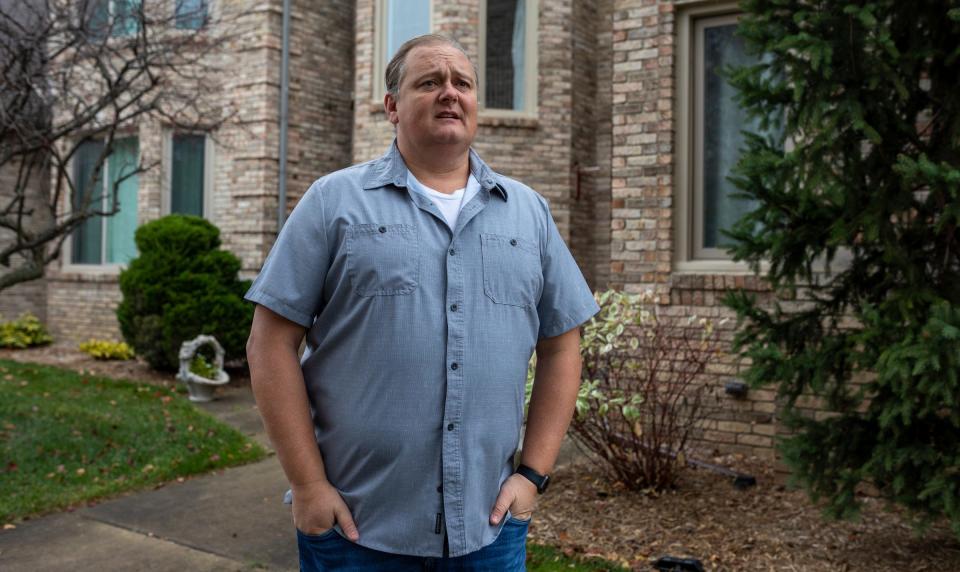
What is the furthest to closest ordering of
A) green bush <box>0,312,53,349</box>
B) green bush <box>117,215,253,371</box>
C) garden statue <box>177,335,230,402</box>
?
green bush <box>0,312,53,349</box>
green bush <box>117,215,253,371</box>
garden statue <box>177,335,230,402</box>

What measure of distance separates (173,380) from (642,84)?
648 cm

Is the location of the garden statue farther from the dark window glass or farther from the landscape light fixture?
the landscape light fixture

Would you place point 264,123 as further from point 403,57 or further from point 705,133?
point 403,57

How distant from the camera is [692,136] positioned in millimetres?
7070

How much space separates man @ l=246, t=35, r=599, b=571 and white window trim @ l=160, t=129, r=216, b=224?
416 inches

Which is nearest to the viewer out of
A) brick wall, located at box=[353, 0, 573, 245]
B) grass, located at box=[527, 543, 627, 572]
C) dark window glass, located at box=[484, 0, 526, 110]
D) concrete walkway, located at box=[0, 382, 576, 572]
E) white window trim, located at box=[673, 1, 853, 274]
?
grass, located at box=[527, 543, 627, 572]

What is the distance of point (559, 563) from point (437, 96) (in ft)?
9.77

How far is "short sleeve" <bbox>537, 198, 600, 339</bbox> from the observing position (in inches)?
84.3

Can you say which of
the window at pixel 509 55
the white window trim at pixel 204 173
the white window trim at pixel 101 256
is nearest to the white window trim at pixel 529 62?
the window at pixel 509 55

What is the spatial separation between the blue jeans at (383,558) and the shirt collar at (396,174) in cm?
81

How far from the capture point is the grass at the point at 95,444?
577 centimetres

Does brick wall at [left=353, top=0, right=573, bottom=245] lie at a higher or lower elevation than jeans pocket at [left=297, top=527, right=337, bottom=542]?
higher

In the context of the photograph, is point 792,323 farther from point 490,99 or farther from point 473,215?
point 490,99

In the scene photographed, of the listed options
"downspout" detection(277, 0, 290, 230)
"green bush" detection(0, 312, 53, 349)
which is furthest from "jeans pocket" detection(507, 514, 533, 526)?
"green bush" detection(0, 312, 53, 349)
